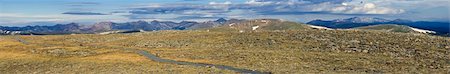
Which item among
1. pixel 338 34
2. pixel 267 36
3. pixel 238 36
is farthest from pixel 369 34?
pixel 238 36

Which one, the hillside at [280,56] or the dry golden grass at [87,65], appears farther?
the hillside at [280,56]

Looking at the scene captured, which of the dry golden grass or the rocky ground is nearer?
the dry golden grass

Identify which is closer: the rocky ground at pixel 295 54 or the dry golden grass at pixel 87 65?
the dry golden grass at pixel 87 65

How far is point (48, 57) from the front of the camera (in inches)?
3984

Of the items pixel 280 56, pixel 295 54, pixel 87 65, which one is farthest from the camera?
pixel 295 54

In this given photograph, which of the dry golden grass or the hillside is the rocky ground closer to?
the hillside

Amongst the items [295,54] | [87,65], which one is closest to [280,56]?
[295,54]

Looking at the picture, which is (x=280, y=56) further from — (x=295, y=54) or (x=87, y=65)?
(x=87, y=65)

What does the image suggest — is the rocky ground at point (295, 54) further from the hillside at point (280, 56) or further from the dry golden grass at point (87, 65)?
the dry golden grass at point (87, 65)

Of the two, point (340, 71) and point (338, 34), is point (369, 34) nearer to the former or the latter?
point (338, 34)

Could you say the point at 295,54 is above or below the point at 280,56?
below

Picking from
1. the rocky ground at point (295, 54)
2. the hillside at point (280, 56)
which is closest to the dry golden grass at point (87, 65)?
the hillside at point (280, 56)

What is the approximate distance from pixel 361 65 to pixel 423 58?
14.9 metres

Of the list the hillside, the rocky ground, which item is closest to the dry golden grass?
the hillside
